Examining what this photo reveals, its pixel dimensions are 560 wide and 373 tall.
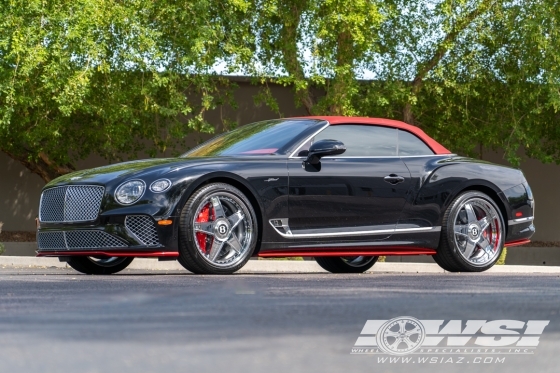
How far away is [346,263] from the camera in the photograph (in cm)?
1125

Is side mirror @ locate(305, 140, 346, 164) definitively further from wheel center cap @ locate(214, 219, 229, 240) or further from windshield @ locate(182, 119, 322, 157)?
wheel center cap @ locate(214, 219, 229, 240)

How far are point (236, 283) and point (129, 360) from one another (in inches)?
143

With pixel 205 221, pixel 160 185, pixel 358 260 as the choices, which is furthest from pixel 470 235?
pixel 160 185

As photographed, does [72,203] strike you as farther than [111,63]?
No

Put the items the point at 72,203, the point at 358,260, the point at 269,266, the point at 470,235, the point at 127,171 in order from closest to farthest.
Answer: the point at 127,171
the point at 72,203
the point at 470,235
the point at 358,260
the point at 269,266

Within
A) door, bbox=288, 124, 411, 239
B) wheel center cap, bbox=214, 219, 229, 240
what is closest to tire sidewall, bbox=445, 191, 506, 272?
door, bbox=288, 124, 411, 239

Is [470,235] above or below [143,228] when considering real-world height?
below

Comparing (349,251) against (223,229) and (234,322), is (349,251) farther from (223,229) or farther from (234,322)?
(234,322)

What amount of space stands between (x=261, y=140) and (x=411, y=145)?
1.56m

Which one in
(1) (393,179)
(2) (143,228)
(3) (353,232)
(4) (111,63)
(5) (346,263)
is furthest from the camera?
(4) (111,63)

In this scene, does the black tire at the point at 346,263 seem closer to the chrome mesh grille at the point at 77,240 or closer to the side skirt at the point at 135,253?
the side skirt at the point at 135,253

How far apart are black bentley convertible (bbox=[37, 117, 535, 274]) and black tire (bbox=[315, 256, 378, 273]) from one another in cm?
142

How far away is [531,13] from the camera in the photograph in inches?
851

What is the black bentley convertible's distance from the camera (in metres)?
8.50
